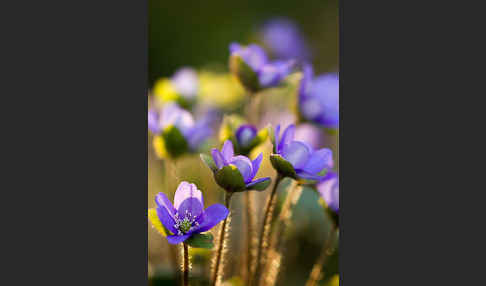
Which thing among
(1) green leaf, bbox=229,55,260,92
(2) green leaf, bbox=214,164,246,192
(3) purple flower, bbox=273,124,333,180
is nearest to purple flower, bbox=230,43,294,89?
(1) green leaf, bbox=229,55,260,92

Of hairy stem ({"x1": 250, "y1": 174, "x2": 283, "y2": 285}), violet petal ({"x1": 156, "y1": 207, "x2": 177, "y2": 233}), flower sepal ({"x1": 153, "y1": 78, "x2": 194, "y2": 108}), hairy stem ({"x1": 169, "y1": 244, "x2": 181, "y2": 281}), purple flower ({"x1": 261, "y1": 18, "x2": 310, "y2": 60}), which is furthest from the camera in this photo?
purple flower ({"x1": 261, "y1": 18, "x2": 310, "y2": 60})

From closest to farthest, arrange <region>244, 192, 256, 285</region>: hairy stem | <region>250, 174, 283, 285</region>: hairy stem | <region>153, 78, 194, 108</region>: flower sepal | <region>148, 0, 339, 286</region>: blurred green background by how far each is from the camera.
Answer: <region>250, 174, 283, 285</region>: hairy stem < <region>244, 192, 256, 285</region>: hairy stem < <region>148, 0, 339, 286</region>: blurred green background < <region>153, 78, 194, 108</region>: flower sepal

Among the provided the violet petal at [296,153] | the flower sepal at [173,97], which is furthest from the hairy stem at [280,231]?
the flower sepal at [173,97]

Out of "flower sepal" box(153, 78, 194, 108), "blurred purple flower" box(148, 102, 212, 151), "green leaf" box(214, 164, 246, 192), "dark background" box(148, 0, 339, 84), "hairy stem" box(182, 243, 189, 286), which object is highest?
"dark background" box(148, 0, 339, 84)

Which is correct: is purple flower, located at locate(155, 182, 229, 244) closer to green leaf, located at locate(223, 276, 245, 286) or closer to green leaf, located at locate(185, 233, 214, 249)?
green leaf, located at locate(185, 233, 214, 249)

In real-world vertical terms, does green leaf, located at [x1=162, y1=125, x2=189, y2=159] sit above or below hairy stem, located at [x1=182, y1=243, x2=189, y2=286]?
above

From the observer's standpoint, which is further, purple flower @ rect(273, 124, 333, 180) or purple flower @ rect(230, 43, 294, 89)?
purple flower @ rect(230, 43, 294, 89)

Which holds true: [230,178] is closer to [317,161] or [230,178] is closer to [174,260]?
[317,161]

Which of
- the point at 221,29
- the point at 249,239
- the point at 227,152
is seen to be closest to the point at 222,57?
the point at 221,29
